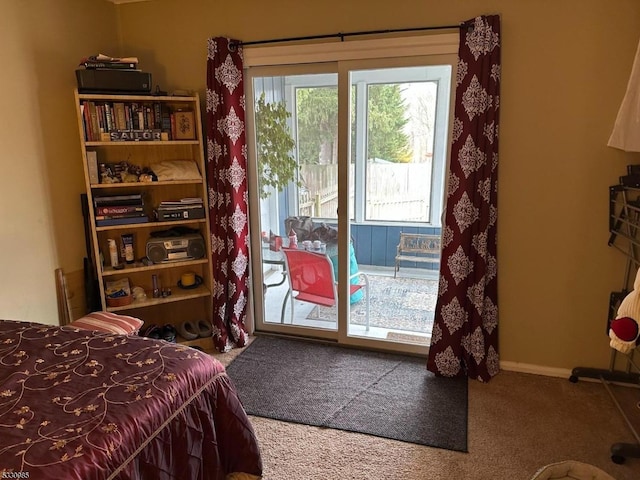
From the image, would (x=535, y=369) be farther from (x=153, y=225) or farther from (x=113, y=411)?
(x=153, y=225)

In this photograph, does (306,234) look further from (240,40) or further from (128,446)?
(128,446)

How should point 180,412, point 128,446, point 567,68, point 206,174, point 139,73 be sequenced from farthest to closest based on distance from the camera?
point 206,174, point 139,73, point 567,68, point 180,412, point 128,446

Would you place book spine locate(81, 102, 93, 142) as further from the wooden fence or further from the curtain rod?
the wooden fence

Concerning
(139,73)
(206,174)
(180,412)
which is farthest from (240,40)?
(180,412)

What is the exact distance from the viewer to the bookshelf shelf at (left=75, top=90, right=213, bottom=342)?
2.81 m

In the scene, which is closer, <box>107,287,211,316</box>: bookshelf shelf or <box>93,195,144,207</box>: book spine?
<box>93,195,144,207</box>: book spine

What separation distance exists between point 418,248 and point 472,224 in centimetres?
57

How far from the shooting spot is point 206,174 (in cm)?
312

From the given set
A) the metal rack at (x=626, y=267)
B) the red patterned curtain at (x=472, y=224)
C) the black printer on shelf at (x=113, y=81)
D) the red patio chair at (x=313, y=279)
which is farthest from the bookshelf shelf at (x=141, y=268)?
the metal rack at (x=626, y=267)

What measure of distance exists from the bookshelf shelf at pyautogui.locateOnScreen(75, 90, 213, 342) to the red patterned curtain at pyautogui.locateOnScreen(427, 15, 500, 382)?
1662 mm

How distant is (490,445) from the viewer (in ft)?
7.17

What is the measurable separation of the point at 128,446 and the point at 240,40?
8.36ft

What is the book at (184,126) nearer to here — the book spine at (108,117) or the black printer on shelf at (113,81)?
the black printer on shelf at (113,81)

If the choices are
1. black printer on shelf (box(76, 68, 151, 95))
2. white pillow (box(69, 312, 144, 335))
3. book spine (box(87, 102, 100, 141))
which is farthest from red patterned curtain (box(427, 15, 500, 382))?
book spine (box(87, 102, 100, 141))
